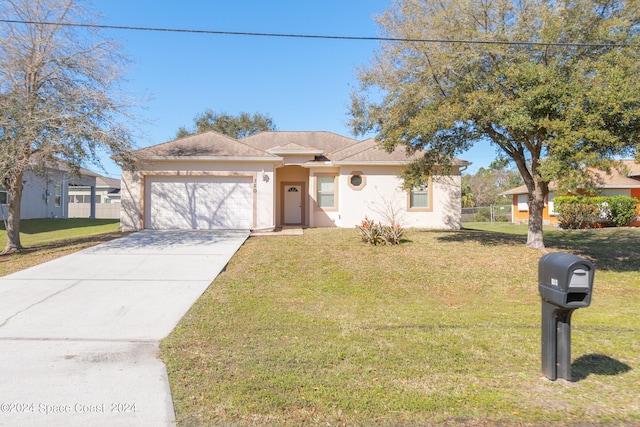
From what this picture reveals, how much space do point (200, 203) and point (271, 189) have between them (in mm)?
2836

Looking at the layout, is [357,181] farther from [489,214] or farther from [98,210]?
[98,210]

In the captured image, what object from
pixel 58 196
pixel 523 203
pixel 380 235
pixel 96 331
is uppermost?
pixel 58 196

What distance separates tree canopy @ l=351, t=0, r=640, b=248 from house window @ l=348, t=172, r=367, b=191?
4.61 meters

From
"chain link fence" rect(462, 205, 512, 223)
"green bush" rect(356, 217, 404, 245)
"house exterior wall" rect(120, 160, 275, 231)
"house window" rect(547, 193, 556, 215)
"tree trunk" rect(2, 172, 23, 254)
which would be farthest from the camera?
"chain link fence" rect(462, 205, 512, 223)

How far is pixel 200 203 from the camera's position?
14633 mm

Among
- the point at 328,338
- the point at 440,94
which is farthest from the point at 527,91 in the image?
the point at 328,338

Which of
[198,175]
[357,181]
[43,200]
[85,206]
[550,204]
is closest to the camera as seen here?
[198,175]

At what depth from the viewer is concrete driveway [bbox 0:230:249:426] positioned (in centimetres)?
330

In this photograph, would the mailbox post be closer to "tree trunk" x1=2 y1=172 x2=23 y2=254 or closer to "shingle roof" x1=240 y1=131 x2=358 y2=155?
"tree trunk" x1=2 y1=172 x2=23 y2=254

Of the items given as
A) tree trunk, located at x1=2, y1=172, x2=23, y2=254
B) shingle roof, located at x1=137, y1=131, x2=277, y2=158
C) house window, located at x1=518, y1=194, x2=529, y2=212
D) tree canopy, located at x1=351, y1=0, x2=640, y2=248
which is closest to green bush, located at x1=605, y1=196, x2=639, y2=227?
house window, located at x1=518, y1=194, x2=529, y2=212

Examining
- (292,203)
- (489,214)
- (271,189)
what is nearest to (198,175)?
(271,189)

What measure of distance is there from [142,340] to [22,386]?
4.68 feet

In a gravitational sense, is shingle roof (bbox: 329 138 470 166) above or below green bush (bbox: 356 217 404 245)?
above

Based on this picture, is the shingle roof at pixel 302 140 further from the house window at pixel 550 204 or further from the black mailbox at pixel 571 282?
the black mailbox at pixel 571 282
